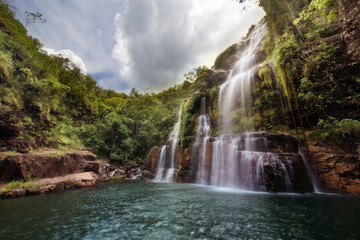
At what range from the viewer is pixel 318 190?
26.6ft

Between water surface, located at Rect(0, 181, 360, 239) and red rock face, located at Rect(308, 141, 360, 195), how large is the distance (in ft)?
6.60

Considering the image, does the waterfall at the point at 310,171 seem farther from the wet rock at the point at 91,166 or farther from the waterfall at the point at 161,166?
the wet rock at the point at 91,166

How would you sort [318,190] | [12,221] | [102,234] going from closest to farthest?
[102,234] → [12,221] → [318,190]

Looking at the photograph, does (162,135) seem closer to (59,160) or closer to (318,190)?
(59,160)

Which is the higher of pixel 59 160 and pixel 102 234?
pixel 59 160

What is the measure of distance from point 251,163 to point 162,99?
1207 inches

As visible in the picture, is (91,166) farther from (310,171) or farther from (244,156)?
(310,171)

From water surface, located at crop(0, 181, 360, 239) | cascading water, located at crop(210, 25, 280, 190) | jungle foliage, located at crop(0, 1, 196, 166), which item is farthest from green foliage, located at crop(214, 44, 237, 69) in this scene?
water surface, located at crop(0, 181, 360, 239)

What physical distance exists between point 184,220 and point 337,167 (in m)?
9.00

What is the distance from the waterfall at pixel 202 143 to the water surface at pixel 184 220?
6568 millimetres

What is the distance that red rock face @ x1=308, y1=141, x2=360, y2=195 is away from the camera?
7.31 m

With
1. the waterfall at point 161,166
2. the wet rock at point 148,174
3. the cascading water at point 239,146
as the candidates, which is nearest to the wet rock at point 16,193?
the waterfall at point 161,166

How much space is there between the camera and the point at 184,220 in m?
4.41

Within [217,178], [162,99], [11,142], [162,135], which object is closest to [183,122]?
[162,135]
